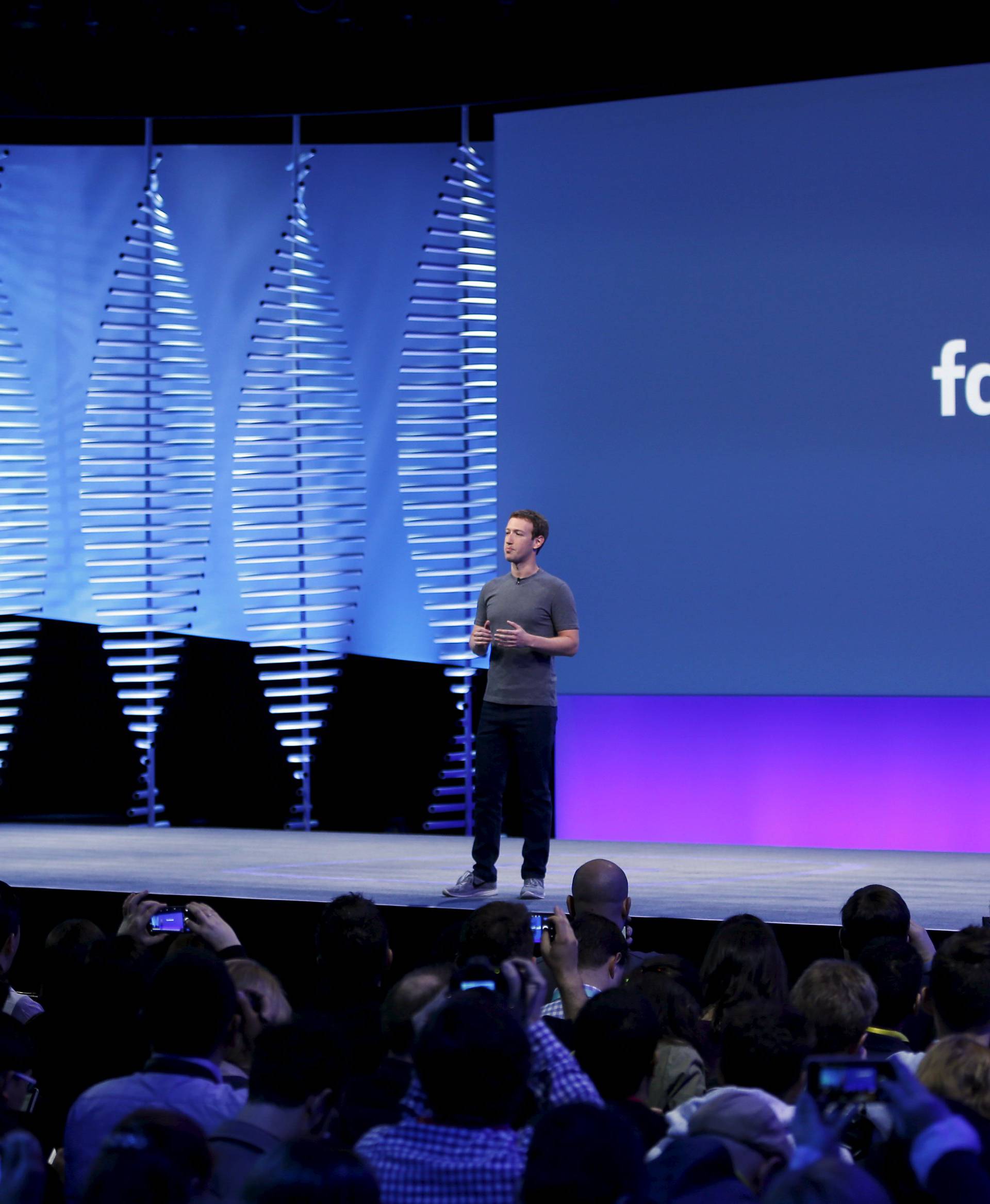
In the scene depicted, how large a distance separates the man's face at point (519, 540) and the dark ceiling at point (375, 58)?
2720 mm

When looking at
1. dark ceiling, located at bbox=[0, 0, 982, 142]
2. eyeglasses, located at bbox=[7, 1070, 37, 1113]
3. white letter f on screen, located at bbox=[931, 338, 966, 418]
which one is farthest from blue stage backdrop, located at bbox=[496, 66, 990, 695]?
eyeglasses, located at bbox=[7, 1070, 37, 1113]

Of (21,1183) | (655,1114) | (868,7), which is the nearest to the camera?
(21,1183)

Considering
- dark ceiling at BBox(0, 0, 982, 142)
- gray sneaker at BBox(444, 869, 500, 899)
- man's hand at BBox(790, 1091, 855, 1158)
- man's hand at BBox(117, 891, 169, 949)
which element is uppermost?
dark ceiling at BBox(0, 0, 982, 142)

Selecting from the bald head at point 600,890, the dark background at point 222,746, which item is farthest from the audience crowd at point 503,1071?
the dark background at point 222,746

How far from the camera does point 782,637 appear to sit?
704 centimetres

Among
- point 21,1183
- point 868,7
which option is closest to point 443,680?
point 868,7

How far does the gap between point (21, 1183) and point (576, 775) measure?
6.28 meters

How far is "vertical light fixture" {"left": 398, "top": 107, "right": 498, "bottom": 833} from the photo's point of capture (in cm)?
791

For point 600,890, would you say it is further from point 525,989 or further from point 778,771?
point 778,771

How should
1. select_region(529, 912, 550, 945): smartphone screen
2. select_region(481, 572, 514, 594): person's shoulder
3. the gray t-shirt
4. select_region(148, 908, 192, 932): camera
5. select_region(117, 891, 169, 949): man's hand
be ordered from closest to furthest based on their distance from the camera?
select_region(529, 912, 550, 945): smartphone screen, select_region(148, 908, 192, 932): camera, select_region(117, 891, 169, 949): man's hand, the gray t-shirt, select_region(481, 572, 514, 594): person's shoulder

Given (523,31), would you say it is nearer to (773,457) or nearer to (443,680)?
(773,457)

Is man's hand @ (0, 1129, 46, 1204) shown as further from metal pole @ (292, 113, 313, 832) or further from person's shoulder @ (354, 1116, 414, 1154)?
metal pole @ (292, 113, 313, 832)

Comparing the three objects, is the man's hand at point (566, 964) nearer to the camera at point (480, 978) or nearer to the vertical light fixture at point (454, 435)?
the camera at point (480, 978)

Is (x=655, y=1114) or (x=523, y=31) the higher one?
(x=523, y=31)
